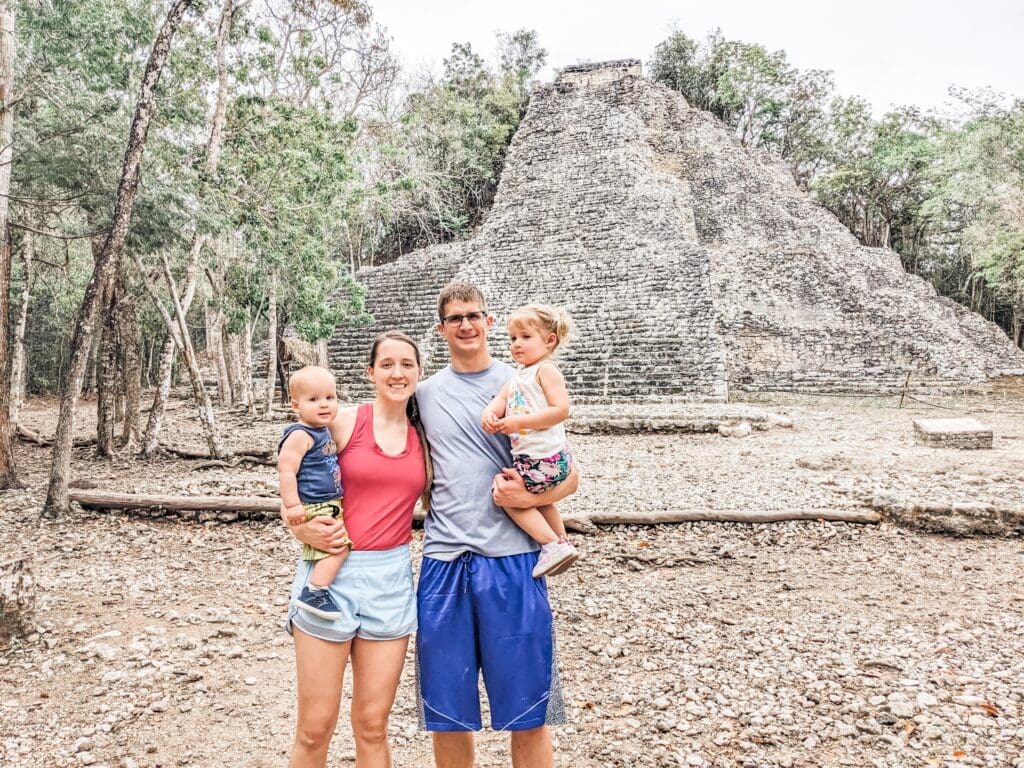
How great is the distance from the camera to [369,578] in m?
1.72

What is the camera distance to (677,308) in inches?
570

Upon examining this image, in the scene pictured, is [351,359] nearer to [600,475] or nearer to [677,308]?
[677,308]

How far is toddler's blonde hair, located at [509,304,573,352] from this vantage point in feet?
6.41

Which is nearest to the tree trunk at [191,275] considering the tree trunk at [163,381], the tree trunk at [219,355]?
the tree trunk at [163,381]

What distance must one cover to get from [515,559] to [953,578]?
3.67 metres

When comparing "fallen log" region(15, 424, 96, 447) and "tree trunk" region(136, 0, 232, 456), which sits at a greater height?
"tree trunk" region(136, 0, 232, 456)

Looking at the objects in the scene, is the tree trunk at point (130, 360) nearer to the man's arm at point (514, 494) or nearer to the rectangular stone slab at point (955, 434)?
the man's arm at point (514, 494)

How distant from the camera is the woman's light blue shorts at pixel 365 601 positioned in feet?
5.48

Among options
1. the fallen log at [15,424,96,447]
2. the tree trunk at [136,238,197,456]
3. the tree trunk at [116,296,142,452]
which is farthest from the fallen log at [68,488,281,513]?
the fallen log at [15,424,96,447]

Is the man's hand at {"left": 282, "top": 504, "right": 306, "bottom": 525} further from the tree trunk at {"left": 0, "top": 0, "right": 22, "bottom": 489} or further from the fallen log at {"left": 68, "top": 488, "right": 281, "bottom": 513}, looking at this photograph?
the tree trunk at {"left": 0, "top": 0, "right": 22, "bottom": 489}

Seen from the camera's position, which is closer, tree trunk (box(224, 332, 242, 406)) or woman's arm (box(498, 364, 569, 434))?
woman's arm (box(498, 364, 569, 434))

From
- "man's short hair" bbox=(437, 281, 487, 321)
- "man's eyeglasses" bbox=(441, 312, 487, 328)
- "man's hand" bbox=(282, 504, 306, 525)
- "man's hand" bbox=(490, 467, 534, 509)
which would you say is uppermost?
"man's short hair" bbox=(437, 281, 487, 321)

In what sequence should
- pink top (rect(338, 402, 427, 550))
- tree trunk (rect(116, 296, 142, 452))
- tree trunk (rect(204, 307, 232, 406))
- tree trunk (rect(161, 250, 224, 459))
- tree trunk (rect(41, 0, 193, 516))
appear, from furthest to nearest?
tree trunk (rect(204, 307, 232, 406)) < tree trunk (rect(116, 296, 142, 452)) < tree trunk (rect(161, 250, 224, 459)) < tree trunk (rect(41, 0, 193, 516)) < pink top (rect(338, 402, 427, 550))

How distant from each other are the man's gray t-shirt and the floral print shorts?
7 cm
